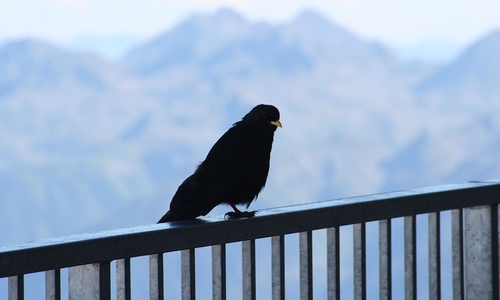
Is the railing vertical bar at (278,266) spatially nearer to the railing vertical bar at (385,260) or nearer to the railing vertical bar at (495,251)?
the railing vertical bar at (385,260)

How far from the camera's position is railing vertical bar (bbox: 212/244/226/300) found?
1.44 metres

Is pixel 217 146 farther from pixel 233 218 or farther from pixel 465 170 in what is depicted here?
pixel 465 170

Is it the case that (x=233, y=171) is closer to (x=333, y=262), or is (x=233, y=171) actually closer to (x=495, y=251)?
(x=333, y=262)

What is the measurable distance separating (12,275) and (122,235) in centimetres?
20

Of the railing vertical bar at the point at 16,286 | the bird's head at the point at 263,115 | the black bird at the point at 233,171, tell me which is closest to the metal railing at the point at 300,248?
the railing vertical bar at the point at 16,286

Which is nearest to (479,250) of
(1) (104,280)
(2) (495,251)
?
(2) (495,251)

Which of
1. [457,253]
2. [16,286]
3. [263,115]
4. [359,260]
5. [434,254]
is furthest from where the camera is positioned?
[263,115]

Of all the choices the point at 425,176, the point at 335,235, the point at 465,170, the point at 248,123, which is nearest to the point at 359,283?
the point at 335,235

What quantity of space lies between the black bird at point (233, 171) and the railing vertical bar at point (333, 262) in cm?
17

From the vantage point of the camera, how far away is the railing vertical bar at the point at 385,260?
1.64m

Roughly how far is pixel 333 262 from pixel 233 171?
0.44 meters

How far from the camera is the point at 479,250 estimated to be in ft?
6.23

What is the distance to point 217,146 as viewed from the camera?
6.48 feet

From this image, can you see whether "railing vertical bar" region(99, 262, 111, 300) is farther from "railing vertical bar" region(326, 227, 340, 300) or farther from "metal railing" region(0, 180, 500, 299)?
"railing vertical bar" region(326, 227, 340, 300)
